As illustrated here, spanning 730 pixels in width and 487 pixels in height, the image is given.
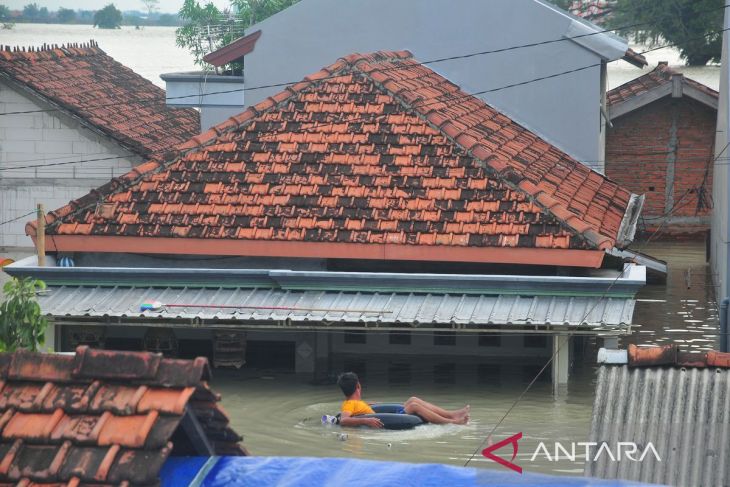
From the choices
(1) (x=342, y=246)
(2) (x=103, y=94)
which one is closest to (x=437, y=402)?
(1) (x=342, y=246)

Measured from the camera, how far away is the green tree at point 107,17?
67562mm

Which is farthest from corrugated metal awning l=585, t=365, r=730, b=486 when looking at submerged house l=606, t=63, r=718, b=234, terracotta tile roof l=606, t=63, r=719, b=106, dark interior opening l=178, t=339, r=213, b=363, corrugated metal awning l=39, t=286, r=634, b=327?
submerged house l=606, t=63, r=718, b=234

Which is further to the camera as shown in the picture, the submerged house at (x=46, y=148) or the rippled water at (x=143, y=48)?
the rippled water at (x=143, y=48)

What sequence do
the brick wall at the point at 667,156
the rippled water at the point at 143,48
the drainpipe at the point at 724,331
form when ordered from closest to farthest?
the drainpipe at the point at 724,331 → the brick wall at the point at 667,156 → the rippled water at the point at 143,48

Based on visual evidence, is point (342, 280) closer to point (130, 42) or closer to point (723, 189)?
point (723, 189)

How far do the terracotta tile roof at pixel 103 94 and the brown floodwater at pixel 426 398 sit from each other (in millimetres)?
11273

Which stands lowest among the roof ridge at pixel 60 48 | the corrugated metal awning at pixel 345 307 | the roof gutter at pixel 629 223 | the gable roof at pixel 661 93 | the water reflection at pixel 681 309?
the water reflection at pixel 681 309

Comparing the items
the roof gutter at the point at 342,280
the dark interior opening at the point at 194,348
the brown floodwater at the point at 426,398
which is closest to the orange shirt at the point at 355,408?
the brown floodwater at the point at 426,398

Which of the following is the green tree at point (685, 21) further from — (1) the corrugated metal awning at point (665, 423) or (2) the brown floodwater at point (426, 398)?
(1) the corrugated metal awning at point (665, 423)

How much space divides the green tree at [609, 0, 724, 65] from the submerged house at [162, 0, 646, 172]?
16129mm

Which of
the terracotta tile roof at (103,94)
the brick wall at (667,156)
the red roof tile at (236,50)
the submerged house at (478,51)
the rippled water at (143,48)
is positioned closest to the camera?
the submerged house at (478,51)

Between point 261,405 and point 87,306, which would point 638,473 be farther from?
point 87,306

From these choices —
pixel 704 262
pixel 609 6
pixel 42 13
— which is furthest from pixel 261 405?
pixel 42 13

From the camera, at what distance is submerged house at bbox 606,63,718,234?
3297 cm
